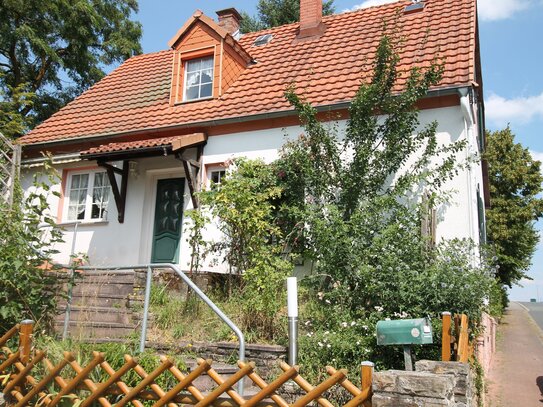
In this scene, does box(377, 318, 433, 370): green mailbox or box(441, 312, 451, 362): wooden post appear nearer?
box(377, 318, 433, 370): green mailbox

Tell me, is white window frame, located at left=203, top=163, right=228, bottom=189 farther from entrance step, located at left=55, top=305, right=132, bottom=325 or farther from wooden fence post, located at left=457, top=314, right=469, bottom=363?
wooden fence post, located at left=457, top=314, right=469, bottom=363

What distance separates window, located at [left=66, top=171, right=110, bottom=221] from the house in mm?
26

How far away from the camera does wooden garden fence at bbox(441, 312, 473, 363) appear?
16.9 feet

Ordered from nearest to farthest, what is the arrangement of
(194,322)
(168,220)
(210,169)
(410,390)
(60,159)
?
(410,390) < (194,322) < (210,169) < (168,220) < (60,159)

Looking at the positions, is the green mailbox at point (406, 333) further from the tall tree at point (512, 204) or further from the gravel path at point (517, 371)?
the tall tree at point (512, 204)

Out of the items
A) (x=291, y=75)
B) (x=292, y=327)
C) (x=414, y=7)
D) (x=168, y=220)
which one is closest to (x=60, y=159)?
(x=168, y=220)

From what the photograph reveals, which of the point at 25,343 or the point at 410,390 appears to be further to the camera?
the point at 25,343

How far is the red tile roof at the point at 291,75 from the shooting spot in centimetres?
1047

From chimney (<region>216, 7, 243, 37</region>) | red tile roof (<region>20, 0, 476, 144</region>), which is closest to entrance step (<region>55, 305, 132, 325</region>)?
red tile roof (<region>20, 0, 476, 144</region>)

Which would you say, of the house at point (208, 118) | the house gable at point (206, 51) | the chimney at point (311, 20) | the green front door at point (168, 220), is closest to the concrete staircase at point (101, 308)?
the house at point (208, 118)

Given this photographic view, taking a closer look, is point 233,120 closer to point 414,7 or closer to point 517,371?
point 414,7

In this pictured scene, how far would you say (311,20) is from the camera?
1359 cm

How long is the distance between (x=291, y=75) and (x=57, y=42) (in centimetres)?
1515

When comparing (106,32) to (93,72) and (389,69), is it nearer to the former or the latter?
(93,72)
